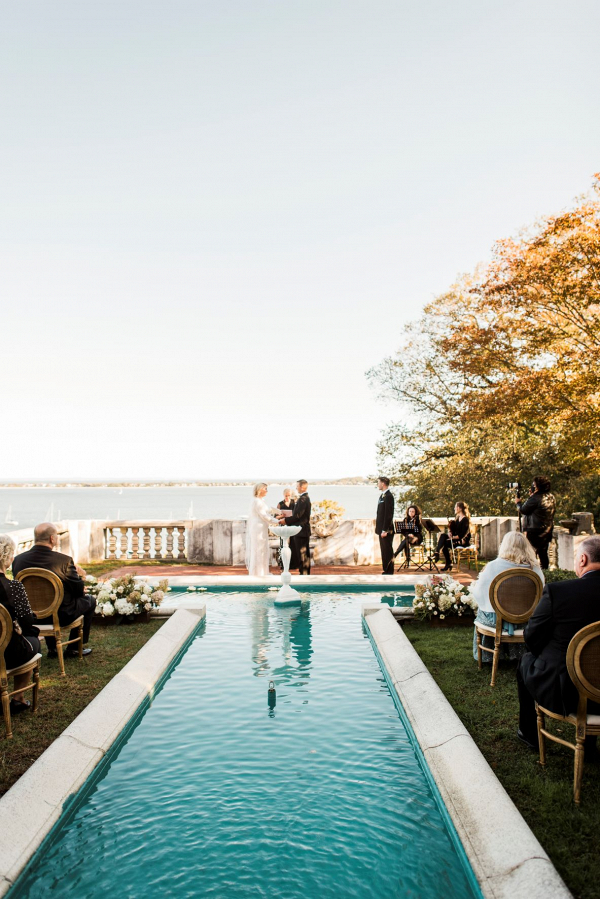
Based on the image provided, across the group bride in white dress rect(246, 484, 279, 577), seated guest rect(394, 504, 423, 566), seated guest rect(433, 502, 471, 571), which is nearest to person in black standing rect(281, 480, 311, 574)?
bride in white dress rect(246, 484, 279, 577)

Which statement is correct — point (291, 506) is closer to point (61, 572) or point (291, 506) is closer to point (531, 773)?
point (61, 572)

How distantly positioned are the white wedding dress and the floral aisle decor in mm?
4070

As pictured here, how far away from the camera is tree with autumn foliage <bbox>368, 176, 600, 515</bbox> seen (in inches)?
601

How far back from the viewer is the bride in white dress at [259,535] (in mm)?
14047

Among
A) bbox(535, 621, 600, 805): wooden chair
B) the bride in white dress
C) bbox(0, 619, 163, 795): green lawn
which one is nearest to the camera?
bbox(535, 621, 600, 805): wooden chair

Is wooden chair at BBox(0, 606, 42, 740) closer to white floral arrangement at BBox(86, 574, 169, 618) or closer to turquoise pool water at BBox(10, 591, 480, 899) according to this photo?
turquoise pool water at BBox(10, 591, 480, 899)

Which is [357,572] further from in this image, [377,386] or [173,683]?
[377,386]

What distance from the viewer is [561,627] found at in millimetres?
4438

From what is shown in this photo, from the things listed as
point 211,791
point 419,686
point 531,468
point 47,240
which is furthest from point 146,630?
point 47,240

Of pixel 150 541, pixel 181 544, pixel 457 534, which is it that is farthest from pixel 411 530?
pixel 150 541

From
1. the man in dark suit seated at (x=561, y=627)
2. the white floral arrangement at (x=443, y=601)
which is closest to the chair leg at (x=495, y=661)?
the man in dark suit seated at (x=561, y=627)

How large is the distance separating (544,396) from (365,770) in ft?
40.7

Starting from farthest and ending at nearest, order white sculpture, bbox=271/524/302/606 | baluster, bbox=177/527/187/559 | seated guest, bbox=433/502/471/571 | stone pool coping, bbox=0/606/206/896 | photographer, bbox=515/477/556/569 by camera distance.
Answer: baluster, bbox=177/527/187/559
seated guest, bbox=433/502/471/571
photographer, bbox=515/477/556/569
white sculpture, bbox=271/524/302/606
stone pool coping, bbox=0/606/206/896

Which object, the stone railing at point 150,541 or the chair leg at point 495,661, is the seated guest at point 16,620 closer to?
the chair leg at point 495,661
